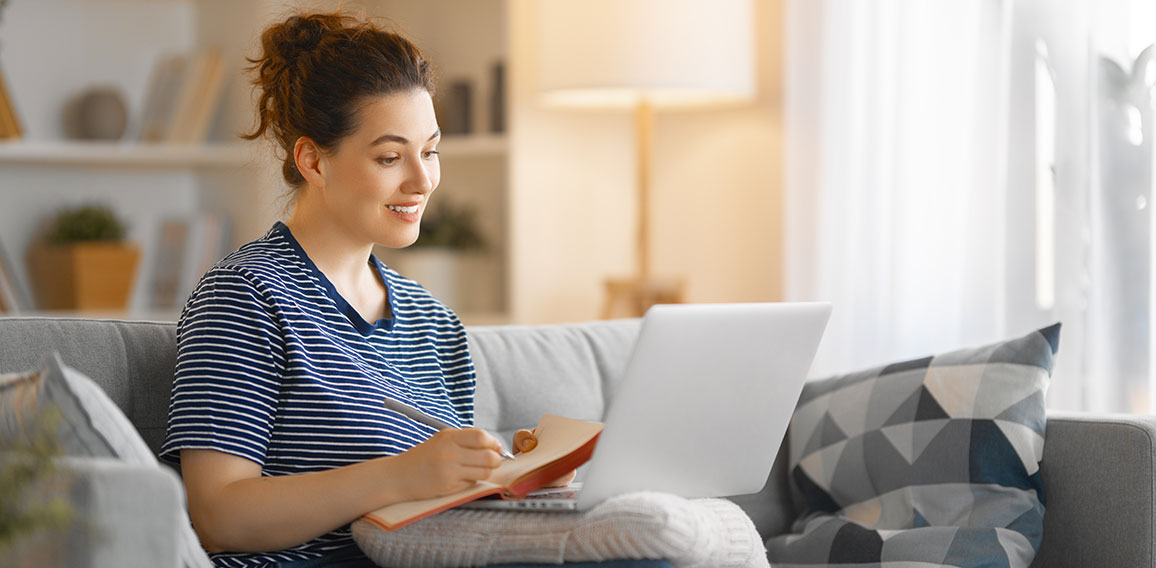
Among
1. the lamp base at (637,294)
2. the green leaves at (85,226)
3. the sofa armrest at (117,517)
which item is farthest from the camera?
the green leaves at (85,226)

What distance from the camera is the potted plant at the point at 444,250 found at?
11.2 ft

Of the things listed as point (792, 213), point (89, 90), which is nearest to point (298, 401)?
point (792, 213)

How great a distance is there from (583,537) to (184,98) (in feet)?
9.02

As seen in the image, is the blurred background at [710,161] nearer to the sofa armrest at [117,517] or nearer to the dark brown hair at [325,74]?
the dark brown hair at [325,74]

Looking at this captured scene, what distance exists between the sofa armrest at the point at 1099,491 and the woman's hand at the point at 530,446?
0.72 m

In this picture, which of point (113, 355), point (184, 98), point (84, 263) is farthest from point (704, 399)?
point (184, 98)

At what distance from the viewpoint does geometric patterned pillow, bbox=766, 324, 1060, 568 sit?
164 cm

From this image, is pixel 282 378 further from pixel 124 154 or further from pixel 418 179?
pixel 124 154

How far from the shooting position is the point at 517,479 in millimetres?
1225

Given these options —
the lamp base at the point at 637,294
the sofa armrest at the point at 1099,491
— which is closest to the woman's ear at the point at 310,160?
the sofa armrest at the point at 1099,491

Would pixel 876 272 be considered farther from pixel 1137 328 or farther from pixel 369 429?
pixel 369 429

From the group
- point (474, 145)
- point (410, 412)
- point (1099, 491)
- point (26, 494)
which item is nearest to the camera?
point (26, 494)

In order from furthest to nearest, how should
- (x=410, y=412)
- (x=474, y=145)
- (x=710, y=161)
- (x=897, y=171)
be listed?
(x=474, y=145), (x=710, y=161), (x=897, y=171), (x=410, y=412)

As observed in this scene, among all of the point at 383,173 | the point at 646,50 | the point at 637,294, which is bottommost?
the point at 637,294
